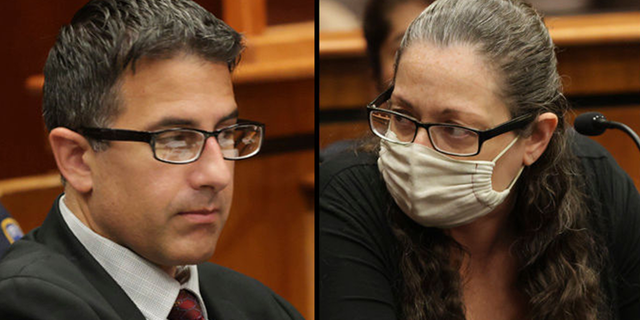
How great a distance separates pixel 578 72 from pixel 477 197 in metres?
0.28

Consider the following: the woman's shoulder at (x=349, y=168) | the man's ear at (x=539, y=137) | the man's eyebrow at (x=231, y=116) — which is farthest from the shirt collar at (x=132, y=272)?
the man's ear at (x=539, y=137)

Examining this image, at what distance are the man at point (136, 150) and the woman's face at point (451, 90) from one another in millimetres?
284

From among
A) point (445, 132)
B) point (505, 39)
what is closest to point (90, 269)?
point (445, 132)

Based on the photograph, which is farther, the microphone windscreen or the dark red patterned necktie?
the microphone windscreen

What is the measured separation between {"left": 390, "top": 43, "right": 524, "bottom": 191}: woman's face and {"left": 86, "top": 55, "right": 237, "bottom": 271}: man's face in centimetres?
29

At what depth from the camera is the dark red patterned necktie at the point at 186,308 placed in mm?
1124

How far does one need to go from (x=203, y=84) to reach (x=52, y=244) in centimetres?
30

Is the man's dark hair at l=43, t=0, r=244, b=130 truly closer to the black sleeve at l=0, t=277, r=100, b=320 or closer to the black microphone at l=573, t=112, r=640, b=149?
the black sleeve at l=0, t=277, r=100, b=320

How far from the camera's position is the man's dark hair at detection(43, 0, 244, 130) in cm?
104

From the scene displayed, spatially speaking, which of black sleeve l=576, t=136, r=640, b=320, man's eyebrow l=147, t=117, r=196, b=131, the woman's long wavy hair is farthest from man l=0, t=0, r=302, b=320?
black sleeve l=576, t=136, r=640, b=320

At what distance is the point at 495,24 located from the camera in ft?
3.84

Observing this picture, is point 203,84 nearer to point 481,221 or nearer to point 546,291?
point 481,221

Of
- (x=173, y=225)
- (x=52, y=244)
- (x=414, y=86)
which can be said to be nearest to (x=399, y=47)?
(x=414, y=86)

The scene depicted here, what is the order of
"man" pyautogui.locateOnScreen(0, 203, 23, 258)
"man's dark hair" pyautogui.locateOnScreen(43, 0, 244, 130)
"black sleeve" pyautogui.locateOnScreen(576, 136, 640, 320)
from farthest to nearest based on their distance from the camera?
"black sleeve" pyautogui.locateOnScreen(576, 136, 640, 320) < "man" pyautogui.locateOnScreen(0, 203, 23, 258) < "man's dark hair" pyautogui.locateOnScreen(43, 0, 244, 130)
